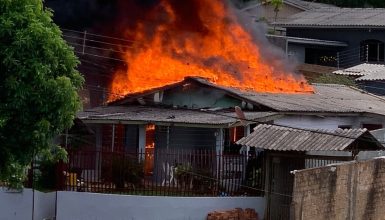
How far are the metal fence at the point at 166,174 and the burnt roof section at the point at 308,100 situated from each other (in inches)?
116

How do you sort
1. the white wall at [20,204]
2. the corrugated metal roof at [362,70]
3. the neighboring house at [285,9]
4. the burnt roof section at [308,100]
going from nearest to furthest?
the white wall at [20,204] → the burnt roof section at [308,100] → the corrugated metal roof at [362,70] → the neighboring house at [285,9]

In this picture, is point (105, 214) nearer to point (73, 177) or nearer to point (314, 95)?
point (73, 177)

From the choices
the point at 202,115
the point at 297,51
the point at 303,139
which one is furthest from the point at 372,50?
the point at 303,139

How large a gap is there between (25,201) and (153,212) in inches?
131

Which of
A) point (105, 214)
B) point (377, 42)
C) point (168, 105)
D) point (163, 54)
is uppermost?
point (377, 42)

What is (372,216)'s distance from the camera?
2189 centimetres

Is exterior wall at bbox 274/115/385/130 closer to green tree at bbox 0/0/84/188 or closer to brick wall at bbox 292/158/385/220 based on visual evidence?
brick wall at bbox 292/158/385/220

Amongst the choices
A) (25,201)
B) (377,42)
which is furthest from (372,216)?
(377,42)

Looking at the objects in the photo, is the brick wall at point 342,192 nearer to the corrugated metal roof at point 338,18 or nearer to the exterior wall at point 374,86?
the exterior wall at point 374,86

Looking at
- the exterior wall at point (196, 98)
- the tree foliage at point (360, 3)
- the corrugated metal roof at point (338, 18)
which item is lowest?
the exterior wall at point (196, 98)

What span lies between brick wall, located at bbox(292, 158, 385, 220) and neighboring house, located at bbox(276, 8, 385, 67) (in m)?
26.6

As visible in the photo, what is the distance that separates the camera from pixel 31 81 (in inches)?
626

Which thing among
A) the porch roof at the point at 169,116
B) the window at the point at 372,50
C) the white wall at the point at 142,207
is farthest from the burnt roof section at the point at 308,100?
the window at the point at 372,50

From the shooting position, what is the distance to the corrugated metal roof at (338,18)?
48344 mm
